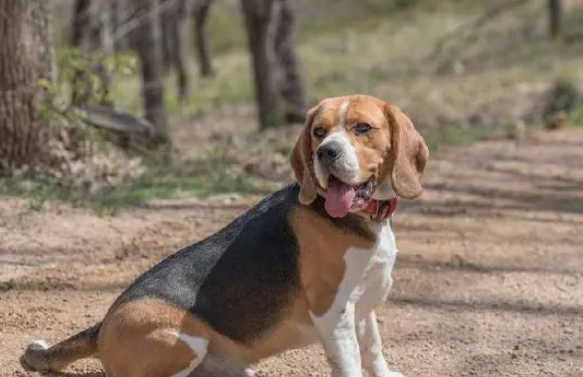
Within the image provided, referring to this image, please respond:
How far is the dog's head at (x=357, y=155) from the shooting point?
15.4 feet

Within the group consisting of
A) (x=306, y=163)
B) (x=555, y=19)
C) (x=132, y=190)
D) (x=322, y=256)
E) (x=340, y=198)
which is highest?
(x=306, y=163)

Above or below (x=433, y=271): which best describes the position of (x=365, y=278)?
above

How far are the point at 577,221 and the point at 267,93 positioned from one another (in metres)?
7.88

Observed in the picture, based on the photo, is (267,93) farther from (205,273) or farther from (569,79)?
(205,273)

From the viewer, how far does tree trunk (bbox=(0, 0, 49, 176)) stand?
9133mm

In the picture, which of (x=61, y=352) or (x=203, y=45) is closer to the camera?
(x=61, y=352)

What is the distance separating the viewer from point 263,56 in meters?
15.6

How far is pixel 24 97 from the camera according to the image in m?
9.17

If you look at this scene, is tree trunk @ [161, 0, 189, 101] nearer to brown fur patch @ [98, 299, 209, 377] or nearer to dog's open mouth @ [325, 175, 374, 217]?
brown fur patch @ [98, 299, 209, 377]

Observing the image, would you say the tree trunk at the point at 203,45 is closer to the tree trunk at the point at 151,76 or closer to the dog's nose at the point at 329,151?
the tree trunk at the point at 151,76

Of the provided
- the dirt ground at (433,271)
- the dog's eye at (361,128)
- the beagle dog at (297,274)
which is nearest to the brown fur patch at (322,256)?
the beagle dog at (297,274)

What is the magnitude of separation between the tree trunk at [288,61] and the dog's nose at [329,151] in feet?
39.7

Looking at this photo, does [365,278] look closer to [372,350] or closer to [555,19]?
[372,350]

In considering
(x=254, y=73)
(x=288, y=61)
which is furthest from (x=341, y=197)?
(x=288, y=61)
